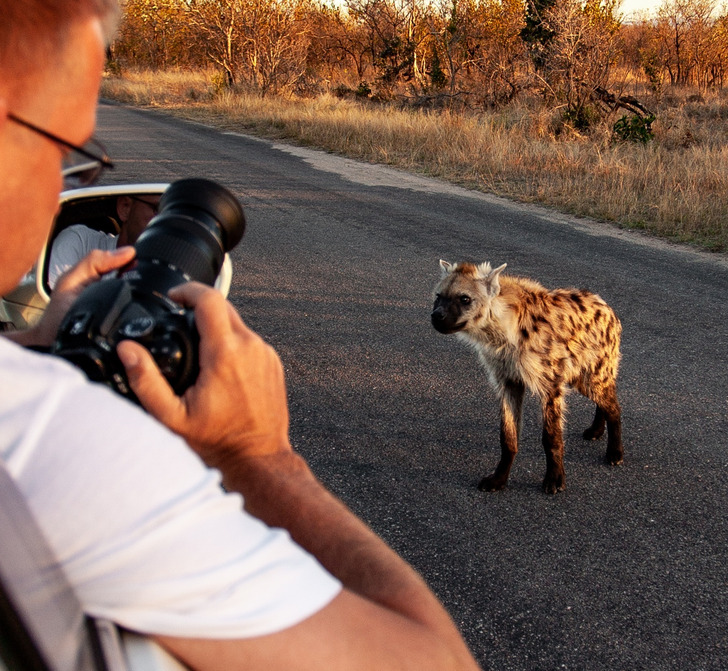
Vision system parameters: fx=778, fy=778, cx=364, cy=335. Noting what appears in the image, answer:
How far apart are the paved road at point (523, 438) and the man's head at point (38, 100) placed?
6.50ft

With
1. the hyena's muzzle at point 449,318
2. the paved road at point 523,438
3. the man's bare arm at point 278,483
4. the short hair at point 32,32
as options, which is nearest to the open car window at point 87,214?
the paved road at point 523,438

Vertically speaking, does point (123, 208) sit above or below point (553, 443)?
above

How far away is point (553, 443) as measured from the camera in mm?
3332

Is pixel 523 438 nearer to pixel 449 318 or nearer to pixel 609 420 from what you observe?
pixel 609 420

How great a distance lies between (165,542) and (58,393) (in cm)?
15

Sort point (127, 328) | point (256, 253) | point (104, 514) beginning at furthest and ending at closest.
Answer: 1. point (256, 253)
2. point (127, 328)
3. point (104, 514)

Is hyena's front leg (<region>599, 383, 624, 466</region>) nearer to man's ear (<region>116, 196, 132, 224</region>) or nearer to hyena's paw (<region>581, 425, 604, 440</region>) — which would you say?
hyena's paw (<region>581, 425, 604, 440</region>)

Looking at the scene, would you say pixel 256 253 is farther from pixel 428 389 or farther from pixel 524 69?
pixel 524 69

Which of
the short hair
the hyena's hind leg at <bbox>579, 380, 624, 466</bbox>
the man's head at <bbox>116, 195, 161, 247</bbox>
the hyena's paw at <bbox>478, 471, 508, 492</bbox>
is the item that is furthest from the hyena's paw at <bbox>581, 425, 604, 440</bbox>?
the short hair

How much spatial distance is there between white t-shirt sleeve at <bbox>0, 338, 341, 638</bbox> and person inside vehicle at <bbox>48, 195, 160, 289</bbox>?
204 cm

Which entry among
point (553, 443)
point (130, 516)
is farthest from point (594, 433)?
point (130, 516)

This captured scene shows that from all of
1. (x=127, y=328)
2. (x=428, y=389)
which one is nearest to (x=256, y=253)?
(x=428, y=389)

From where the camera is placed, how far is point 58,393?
0.65 m

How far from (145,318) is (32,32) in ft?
1.19
